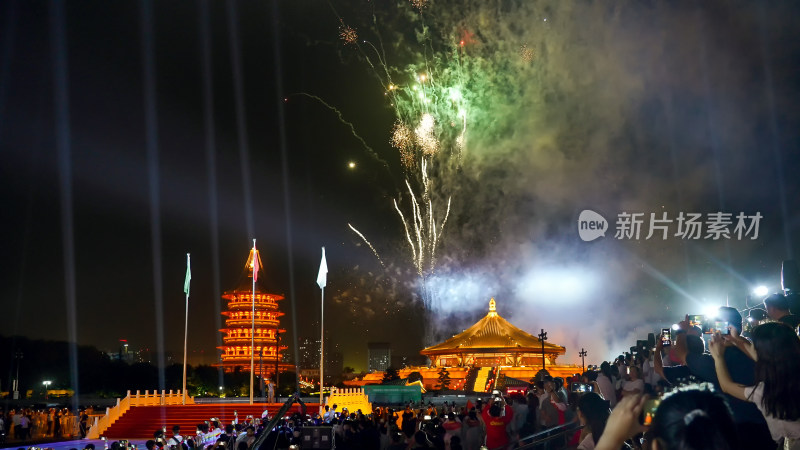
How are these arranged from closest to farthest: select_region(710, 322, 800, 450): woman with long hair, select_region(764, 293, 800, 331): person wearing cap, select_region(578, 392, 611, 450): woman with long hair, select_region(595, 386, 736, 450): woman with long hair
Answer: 1. select_region(595, 386, 736, 450): woman with long hair
2. select_region(710, 322, 800, 450): woman with long hair
3. select_region(578, 392, 611, 450): woman with long hair
4. select_region(764, 293, 800, 331): person wearing cap

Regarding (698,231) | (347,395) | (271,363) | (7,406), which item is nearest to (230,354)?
(271,363)

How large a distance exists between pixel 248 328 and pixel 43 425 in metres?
33.0

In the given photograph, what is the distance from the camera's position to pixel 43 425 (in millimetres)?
27859

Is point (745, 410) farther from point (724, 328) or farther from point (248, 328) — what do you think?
point (248, 328)

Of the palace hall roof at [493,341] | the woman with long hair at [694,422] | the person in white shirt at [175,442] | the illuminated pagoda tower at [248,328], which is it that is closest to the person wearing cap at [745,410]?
the woman with long hair at [694,422]

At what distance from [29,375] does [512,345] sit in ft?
116

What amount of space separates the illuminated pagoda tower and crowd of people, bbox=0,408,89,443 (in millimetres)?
29119

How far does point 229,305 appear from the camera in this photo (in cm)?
6272

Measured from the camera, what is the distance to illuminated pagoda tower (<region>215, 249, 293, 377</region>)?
194 feet

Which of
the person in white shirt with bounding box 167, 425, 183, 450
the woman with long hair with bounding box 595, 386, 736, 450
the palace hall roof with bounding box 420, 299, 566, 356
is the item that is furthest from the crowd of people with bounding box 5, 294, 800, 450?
the palace hall roof with bounding box 420, 299, 566, 356

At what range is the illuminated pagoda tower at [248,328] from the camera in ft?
194

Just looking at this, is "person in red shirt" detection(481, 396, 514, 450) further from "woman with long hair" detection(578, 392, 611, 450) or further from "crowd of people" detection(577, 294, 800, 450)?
"woman with long hair" detection(578, 392, 611, 450)

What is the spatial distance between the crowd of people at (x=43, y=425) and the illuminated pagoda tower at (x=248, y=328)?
29119 mm

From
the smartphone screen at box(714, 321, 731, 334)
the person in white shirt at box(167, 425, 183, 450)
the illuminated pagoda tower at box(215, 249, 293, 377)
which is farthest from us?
the illuminated pagoda tower at box(215, 249, 293, 377)
